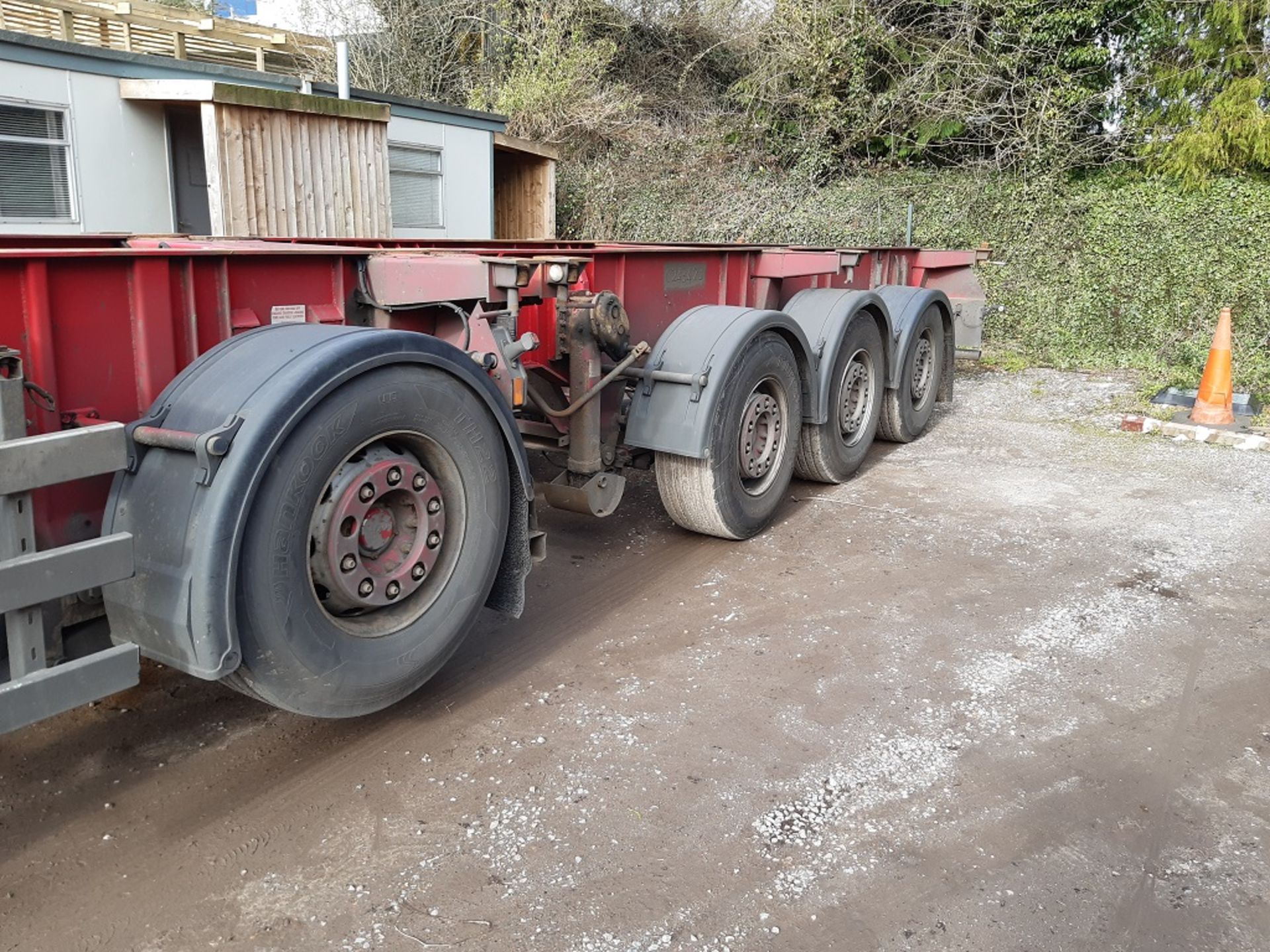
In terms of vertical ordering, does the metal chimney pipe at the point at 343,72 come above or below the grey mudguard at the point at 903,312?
above

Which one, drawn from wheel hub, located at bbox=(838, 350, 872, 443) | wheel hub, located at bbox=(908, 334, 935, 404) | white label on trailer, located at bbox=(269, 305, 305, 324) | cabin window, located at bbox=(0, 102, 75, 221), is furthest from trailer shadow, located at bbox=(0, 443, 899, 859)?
cabin window, located at bbox=(0, 102, 75, 221)

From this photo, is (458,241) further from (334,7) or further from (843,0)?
(334,7)

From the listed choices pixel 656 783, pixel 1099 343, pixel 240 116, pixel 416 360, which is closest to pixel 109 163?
pixel 240 116

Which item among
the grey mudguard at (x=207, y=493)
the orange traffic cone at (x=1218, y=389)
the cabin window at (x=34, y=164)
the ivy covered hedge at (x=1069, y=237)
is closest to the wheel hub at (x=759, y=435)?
the grey mudguard at (x=207, y=493)

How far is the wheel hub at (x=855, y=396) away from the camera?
22.4ft

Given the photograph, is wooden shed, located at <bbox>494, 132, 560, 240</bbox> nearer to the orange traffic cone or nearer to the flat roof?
the flat roof

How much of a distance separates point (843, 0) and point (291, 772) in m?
17.3

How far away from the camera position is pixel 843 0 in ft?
57.3

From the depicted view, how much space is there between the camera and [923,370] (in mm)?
8461

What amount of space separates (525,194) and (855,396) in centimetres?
1301

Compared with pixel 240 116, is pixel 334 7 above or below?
above

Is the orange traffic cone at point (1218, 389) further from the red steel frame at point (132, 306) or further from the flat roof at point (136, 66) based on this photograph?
the flat roof at point (136, 66)

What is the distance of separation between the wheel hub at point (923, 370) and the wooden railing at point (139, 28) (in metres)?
11.7

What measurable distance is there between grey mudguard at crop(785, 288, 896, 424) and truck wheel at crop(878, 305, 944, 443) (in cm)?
117
